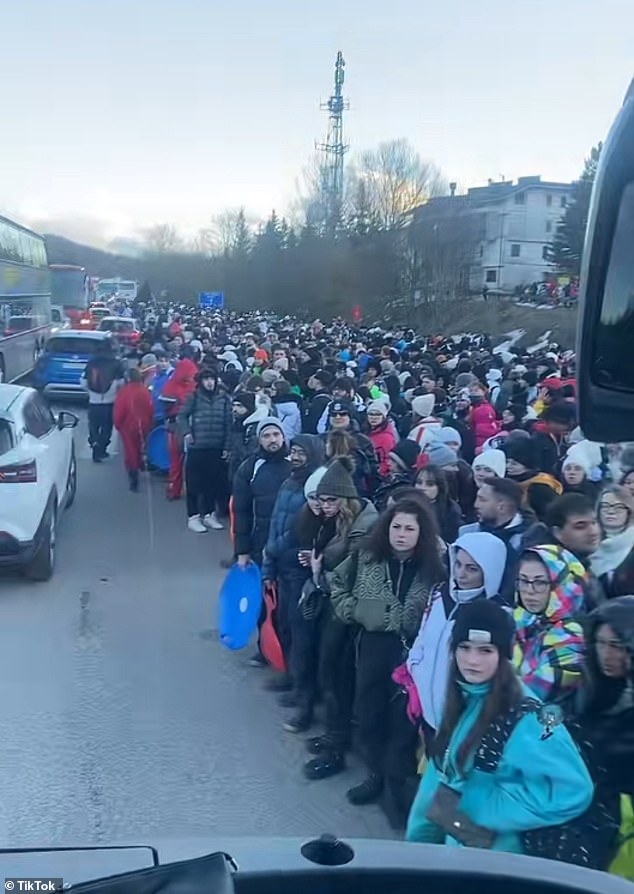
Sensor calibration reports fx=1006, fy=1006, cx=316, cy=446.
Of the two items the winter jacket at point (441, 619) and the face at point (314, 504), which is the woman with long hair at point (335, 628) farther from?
the winter jacket at point (441, 619)

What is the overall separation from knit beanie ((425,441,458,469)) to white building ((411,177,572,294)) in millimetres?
18645

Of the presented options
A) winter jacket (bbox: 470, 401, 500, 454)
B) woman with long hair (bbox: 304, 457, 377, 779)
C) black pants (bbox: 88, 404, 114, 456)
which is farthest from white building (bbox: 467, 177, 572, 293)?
woman with long hair (bbox: 304, 457, 377, 779)

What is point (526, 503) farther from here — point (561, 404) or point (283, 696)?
point (561, 404)

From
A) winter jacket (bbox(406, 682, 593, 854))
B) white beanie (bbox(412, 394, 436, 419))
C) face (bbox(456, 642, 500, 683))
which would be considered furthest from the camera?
white beanie (bbox(412, 394, 436, 419))

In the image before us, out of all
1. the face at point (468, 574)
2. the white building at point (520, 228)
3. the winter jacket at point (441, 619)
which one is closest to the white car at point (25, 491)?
the winter jacket at point (441, 619)

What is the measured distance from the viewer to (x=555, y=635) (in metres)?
3.93

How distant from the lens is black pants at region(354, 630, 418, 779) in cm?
486

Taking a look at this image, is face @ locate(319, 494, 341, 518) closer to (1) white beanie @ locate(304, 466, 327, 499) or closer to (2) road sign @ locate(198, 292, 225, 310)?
(1) white beanie @ locate(304, 466, 327, 499)

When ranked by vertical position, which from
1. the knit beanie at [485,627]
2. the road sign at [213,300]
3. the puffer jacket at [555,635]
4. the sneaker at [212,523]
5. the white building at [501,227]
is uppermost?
the white building at [501,227]

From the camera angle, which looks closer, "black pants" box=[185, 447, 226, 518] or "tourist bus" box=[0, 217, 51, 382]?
"black pants" box=[185, 447, 226, 518]

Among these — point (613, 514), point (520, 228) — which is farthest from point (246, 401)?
point (520, 228)

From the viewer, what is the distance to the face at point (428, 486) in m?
6.06

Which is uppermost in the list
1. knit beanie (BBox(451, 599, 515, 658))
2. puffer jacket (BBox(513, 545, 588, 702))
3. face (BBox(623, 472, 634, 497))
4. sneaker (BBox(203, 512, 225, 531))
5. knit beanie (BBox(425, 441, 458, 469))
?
face (BBox(623, 472, 634, 497))

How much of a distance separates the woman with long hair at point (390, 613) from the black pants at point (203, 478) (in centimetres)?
584
